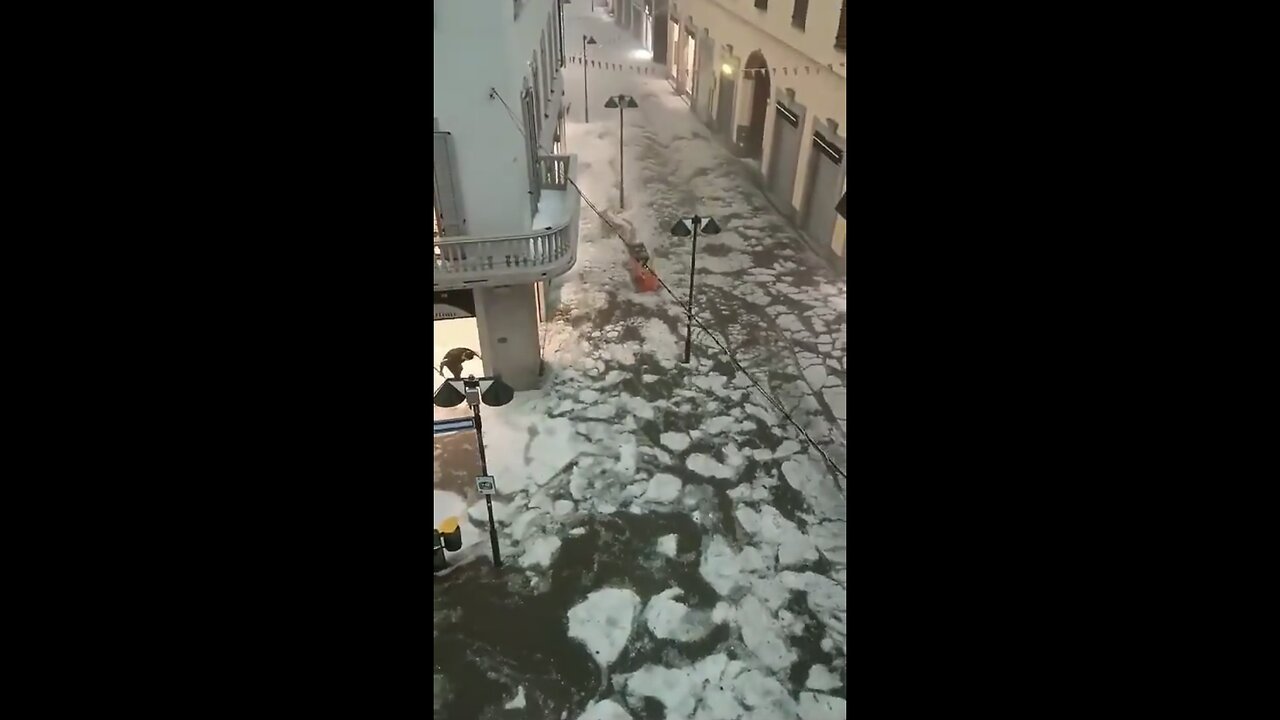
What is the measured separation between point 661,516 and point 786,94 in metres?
11.2

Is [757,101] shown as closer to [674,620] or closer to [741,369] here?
[741,369]

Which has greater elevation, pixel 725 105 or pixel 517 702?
pixel 725 105

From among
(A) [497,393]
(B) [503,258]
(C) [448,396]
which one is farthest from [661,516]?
(B) [503,258]

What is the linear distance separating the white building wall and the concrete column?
49.6 inches

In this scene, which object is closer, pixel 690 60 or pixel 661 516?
pixel 661 516

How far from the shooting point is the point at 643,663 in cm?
722

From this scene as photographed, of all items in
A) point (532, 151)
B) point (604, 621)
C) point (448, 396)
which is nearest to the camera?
point (448, 396)

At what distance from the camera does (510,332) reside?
10.5 metres

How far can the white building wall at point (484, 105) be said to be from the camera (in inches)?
303

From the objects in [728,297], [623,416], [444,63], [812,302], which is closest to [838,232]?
[812,302]

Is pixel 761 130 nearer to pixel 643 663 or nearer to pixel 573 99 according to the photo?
pixel 573 99

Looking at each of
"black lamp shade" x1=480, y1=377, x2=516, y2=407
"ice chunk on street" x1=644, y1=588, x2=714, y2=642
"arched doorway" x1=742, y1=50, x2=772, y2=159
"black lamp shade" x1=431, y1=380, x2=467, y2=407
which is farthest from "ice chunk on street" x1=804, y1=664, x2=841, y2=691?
"arched doorway" x1=742, y1=50, x2=772, y2=159

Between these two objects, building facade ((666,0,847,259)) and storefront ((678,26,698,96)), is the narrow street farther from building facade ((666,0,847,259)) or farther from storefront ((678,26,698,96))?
storefront ((678,26,698,96))

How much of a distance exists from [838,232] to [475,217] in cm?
861
